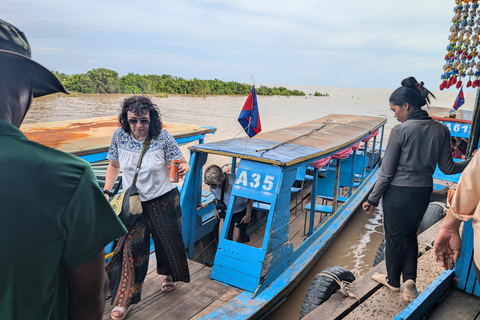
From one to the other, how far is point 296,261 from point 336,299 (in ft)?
4.48

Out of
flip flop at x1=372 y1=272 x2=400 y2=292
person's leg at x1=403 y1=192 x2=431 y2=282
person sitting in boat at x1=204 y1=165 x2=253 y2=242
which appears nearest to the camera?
person's leg at x1=403 y1=192 x2=431 y2=282

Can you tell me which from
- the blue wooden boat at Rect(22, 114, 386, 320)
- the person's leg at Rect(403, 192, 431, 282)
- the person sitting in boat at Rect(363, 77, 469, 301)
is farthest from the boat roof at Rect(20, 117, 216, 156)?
the person's leg at Rect(403, 192, 431, 282)

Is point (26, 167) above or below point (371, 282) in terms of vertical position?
above

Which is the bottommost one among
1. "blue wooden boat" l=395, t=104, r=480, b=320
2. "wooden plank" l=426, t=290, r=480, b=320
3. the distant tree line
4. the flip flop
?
the flip flop

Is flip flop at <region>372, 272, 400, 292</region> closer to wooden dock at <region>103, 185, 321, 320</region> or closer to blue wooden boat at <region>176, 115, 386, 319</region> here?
blue wooden boat at <region>176, 115, 386, 319</region>

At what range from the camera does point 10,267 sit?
829mm

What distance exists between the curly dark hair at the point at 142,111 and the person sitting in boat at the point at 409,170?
194cm

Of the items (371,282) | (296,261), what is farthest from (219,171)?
(371,282)

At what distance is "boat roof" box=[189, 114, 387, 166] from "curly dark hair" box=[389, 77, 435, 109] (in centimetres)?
129

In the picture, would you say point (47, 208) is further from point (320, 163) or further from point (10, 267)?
point (320, 163)

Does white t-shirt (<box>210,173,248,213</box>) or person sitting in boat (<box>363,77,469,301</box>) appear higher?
A: person sitting in boat (<box>363,77,469,301</box>)

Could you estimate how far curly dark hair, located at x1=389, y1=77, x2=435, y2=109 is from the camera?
108 inches

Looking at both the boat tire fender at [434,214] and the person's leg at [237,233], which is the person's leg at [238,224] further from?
the boat tire fender at [434,214]

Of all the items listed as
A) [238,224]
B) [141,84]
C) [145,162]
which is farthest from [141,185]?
[141,84]
